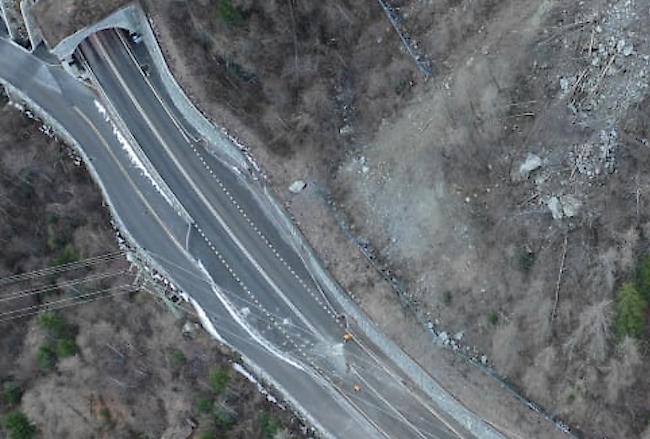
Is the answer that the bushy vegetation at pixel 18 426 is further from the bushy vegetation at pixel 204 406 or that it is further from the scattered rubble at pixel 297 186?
the scattered rubble at pixel 297 186

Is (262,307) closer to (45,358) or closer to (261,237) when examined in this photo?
(261,237)

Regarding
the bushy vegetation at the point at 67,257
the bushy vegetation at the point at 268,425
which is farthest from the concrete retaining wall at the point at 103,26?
the bushy vegetation at the point at 268,425

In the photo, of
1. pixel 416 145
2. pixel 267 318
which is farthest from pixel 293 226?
pixel 416 145

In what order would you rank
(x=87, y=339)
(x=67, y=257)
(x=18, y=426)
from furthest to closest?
(x=67, y=257) < (x=87, y=339) < (x=18, y=426)

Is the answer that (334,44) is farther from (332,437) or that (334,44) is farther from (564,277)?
(332,437)

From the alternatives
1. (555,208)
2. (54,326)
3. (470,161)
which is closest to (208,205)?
(54,326)

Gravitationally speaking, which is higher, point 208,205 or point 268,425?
point 208,205
